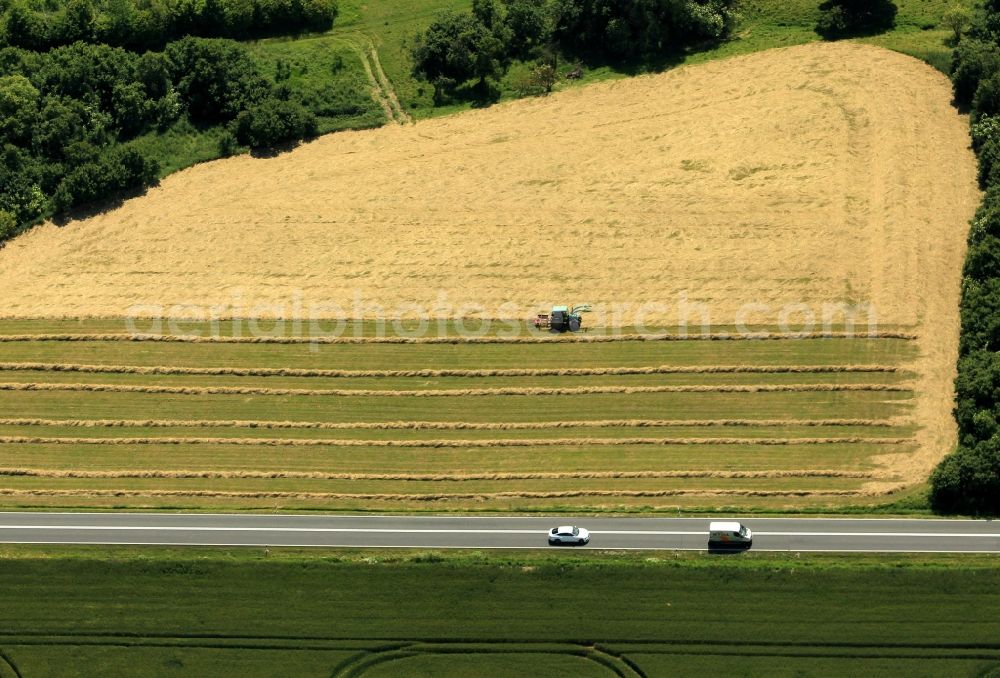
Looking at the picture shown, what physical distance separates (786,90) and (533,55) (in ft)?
89.1

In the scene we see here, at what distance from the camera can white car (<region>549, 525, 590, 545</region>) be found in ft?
376

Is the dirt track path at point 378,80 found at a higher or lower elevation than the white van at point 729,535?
higher

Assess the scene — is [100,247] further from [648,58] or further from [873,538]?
[873,538]

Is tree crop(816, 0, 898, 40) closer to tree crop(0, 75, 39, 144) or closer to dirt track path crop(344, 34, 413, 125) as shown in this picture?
dirt track path crop(344, 34, 413, 125)

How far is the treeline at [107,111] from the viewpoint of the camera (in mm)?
141875

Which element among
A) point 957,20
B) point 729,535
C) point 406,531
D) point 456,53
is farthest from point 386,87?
point 729,535

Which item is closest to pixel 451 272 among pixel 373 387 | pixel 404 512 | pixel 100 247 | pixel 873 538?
pixel 373 387

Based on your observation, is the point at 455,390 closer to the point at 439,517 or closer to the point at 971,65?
the point at 439,517

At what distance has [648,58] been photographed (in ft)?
494

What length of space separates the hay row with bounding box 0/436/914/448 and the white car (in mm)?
9472

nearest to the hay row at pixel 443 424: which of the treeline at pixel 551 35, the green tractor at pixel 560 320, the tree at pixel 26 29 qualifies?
the green tractor at pixel 560 320

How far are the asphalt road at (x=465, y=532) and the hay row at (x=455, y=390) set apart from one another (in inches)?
506

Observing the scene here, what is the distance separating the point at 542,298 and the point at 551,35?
35901 mm

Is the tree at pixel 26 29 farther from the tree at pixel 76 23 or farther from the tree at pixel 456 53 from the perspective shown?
the tree at pixel 456 53
